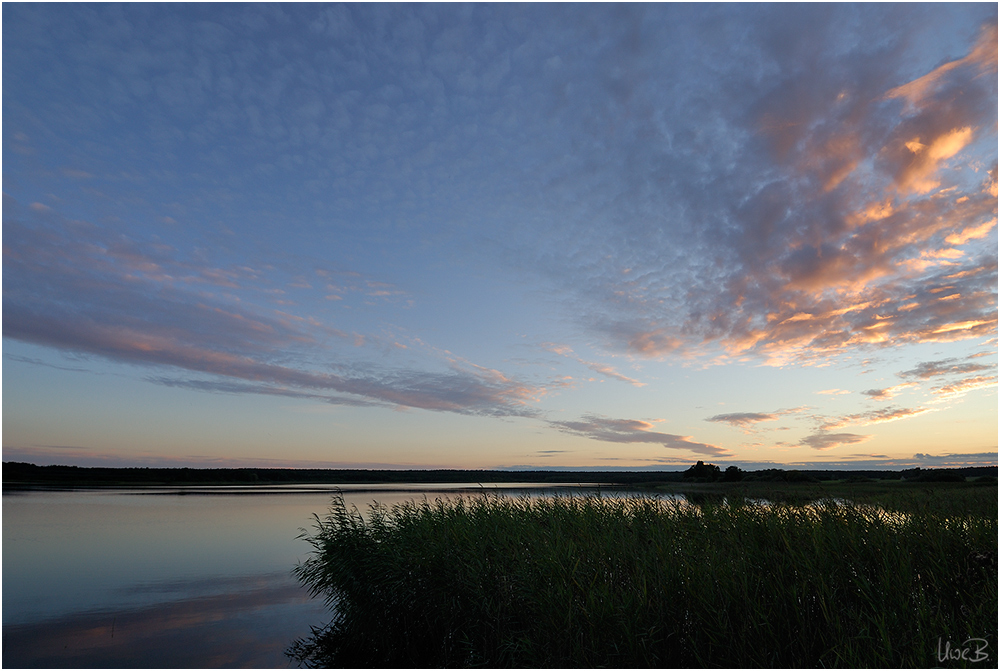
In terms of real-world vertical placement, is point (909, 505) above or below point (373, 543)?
above

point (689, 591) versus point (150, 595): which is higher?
point (689, 591)

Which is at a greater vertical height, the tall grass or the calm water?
the tall grass

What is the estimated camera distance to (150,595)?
83.2ft

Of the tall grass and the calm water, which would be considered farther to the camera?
the calm water

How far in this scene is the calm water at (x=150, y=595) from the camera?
17656 millimetres

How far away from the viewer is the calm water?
Result: 17656mm

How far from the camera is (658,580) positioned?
11586mm

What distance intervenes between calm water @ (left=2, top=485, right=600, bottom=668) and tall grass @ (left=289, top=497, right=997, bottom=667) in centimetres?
408

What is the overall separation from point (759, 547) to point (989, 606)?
4006 millimetres

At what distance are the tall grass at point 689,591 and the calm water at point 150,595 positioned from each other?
161 inches

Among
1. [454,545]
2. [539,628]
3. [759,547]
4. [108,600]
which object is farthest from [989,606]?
[108,600]

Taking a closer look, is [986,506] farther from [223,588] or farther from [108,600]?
[108,600]

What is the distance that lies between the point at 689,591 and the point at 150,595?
2655cm

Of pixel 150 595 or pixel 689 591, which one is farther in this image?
pixel 150 595
